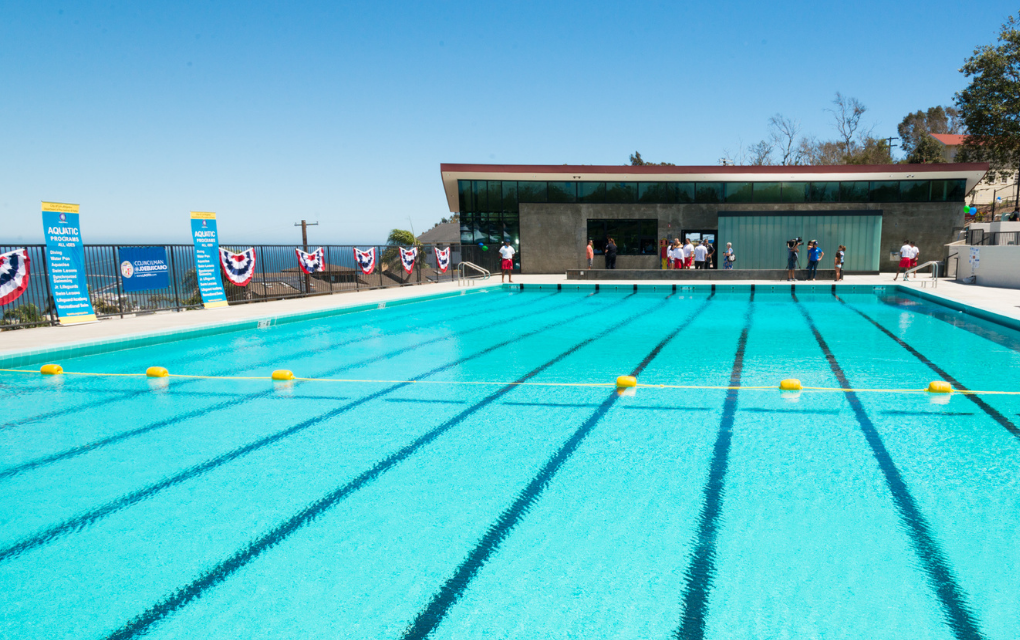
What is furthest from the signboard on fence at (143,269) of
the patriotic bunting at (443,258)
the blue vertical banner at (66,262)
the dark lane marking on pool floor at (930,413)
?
the dark lane marking on pool floor at (930,413)

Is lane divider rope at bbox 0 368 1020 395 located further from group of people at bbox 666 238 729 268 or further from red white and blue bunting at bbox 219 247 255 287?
group of people at bbox 666 238 729 268

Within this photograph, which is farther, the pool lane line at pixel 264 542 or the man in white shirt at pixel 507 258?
the man in white shirt at pixel 507 258

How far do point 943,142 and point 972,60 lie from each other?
110ft

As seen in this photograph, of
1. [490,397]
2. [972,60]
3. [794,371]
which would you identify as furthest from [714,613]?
[972,60]

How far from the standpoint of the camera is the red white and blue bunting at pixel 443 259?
19.8 metres

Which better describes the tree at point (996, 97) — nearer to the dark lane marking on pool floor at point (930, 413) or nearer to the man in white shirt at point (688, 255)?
the man in white shirt at point (688, 255)

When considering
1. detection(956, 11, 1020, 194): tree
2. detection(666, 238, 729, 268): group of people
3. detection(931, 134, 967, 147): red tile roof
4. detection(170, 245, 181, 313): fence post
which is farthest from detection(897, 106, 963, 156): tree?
detection(170, 245, 181, 313): fence post

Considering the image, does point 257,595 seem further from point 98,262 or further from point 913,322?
point 913,322

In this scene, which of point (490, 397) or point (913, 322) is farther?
point (913, 322)

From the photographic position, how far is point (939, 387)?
5.66m

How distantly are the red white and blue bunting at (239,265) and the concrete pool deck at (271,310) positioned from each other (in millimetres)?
612

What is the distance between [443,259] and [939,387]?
1607 centimetres

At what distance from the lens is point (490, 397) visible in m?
5.74

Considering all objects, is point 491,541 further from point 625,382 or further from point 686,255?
point 686,255
